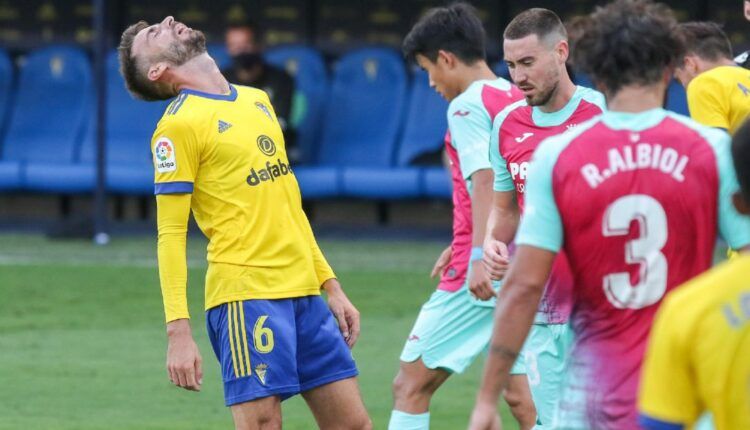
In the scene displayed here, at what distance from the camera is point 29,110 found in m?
17.6

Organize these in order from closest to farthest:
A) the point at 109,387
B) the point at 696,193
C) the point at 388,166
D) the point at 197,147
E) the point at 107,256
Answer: the point at 696,193 → the point at 197,147 → the point at 109,387 → the point at 107,256 → the point at 388,166

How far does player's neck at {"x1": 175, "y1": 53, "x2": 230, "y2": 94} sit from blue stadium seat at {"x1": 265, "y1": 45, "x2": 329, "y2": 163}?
11006 mm

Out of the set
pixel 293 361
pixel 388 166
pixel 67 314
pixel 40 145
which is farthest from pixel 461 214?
pixel 40 145

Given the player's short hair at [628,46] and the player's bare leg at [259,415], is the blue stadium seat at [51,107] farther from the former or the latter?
the player's short hair at [628,46]

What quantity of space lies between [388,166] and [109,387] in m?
8.17

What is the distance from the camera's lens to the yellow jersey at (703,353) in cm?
296

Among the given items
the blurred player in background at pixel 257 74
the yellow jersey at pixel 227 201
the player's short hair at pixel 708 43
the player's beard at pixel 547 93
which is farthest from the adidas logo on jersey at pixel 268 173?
the blurred player in background at pixel 257 74

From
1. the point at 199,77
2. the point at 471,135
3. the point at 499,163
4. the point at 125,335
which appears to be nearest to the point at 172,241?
the point at 199,77

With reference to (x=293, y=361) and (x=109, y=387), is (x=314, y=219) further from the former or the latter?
(x=293, y=361)

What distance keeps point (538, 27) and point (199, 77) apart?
1.26m

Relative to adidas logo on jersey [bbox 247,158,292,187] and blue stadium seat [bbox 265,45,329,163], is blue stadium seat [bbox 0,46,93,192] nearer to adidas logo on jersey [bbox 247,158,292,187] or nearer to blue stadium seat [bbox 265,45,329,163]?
blue stadium seat [bbox 265,45,329,163]

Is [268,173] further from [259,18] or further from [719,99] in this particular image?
[259,18]

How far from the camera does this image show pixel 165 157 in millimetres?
5383

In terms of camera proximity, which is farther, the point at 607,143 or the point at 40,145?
the point at 40,145
